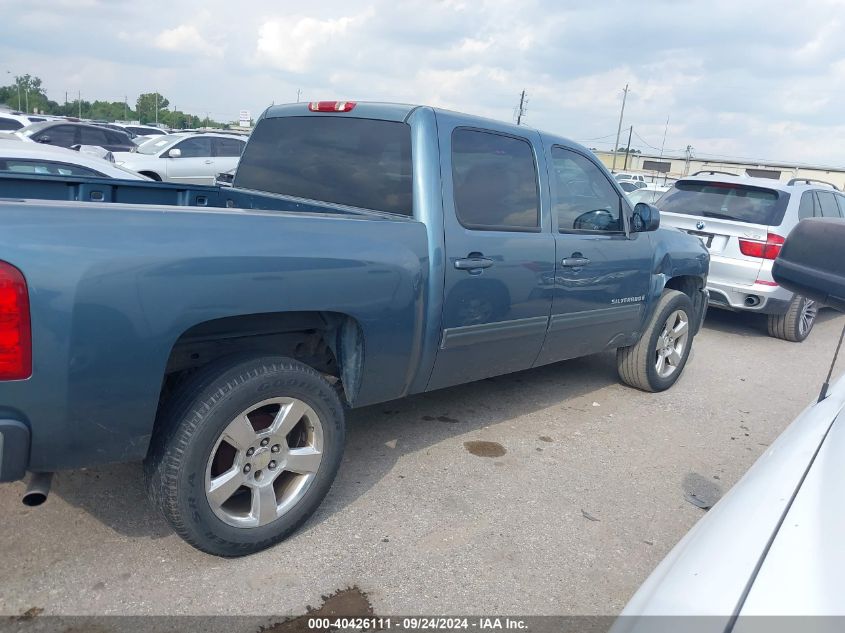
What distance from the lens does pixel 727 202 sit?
24.8 ft

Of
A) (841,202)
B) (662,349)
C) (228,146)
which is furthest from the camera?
Result: (228,146)

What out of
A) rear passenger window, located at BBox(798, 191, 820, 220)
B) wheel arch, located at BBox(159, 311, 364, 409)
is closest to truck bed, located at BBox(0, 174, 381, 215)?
wheel arch, located at BBox(159, 311, 364, 409)

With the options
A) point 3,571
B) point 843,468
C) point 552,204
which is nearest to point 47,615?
point 3,571

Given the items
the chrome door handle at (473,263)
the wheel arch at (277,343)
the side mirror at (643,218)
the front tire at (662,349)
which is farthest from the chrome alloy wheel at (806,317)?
the wheel arch at (277,343)

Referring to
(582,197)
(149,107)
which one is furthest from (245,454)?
(149,107)

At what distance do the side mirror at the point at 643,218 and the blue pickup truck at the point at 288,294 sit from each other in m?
0.01

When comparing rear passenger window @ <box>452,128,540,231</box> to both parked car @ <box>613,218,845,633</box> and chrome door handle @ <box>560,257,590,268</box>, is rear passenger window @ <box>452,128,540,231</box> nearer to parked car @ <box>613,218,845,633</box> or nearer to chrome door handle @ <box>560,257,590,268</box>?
chrome door handle @ <box>560,257,590,268</box>

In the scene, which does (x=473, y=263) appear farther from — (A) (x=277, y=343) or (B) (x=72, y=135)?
(B) (x=72, y=135)

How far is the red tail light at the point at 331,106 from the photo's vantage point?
3795mm

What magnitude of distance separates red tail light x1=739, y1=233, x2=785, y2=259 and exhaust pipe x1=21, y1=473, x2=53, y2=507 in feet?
22.1

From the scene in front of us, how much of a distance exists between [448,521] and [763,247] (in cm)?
533

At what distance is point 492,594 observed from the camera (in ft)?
9.04

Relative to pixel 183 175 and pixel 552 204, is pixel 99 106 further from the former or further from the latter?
pixel 552 204

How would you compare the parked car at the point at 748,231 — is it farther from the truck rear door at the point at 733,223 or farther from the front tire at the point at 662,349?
the front tire at the point at 662,349
